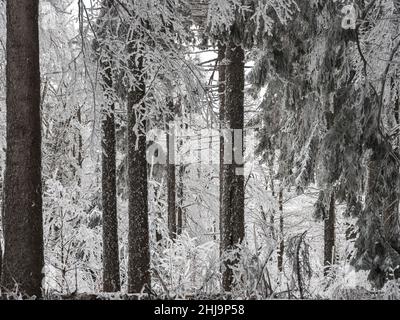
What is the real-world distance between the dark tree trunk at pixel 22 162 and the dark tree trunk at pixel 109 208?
5.76 meters

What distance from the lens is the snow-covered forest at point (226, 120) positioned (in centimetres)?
625

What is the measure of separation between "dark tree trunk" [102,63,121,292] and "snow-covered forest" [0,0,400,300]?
3 centimetres

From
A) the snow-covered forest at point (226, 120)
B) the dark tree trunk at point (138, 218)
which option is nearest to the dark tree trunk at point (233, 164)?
the snow-covered forest at point (226, 120)

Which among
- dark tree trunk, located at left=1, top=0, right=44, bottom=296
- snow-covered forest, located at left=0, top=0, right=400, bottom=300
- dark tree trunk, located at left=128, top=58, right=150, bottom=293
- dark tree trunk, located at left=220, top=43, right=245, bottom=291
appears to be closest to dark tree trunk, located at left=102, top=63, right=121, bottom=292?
snow-covered forest, located at left=0, top=0, right=400, bottom=300

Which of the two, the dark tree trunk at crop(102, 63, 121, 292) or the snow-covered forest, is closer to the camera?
the snow-covered forest

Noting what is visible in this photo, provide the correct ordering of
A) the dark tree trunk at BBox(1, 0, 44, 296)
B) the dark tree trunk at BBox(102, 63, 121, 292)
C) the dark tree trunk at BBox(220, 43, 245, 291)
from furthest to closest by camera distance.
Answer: the dark tree trunk at BBox(102, 63, 121, 292), the dark tree trunk at BBox(220, 43, 245, 291), the dark tree trunk at BBox(1, 0, 44, 296)

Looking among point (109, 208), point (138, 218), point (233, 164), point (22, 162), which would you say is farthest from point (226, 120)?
point (22, 162)

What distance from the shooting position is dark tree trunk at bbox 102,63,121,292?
480 inches

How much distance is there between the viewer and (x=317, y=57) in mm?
8703

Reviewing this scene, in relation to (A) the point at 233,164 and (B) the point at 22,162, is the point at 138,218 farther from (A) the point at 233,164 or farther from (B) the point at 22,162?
(B) the point at 22,162

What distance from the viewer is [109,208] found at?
484 inches

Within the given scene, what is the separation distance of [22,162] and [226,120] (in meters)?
5.52

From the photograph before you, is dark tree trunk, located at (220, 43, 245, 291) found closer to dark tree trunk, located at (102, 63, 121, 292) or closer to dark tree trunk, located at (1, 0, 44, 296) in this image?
dark tree trunk, located at (102, 63, 121, 292)
